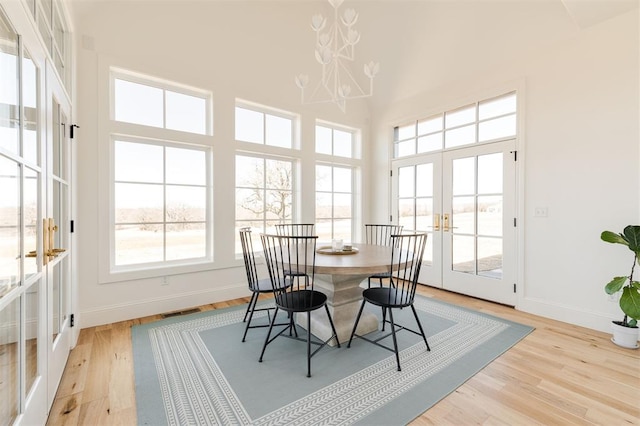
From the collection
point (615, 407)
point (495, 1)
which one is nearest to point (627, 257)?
point (615, 407)

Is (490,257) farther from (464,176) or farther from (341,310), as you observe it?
(341,310)

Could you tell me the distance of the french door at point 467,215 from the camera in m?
3.37

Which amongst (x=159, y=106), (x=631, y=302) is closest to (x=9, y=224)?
(x=159, y=106)

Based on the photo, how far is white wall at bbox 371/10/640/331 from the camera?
256 centimetres

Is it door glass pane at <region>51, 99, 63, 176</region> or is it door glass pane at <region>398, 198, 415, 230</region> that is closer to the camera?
door glass pane at <region>51, 99, 63, 176</region>

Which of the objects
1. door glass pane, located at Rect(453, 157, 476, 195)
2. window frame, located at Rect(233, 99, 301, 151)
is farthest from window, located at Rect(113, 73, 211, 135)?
door glass pane, located at Rect(453, 157, 476, 195)

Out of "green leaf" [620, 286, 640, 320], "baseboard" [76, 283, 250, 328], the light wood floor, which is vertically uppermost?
"green leaf" [620, 286, 640, 320]

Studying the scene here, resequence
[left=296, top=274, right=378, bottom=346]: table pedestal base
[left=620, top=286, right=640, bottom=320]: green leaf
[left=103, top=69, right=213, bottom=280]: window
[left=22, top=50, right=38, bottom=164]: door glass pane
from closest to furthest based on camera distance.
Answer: [left=22, top=50, right=38, bottom=164]: door glass pane < [left=620, top=286, right=640, bottom=320]: green leaf < [left=296, top=274, right=378, bottom=346]: table pedestal base < [left=103, top=69, right=213, bottom=280]: window

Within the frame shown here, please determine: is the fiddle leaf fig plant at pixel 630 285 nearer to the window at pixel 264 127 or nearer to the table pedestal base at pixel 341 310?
the table pedestal base at pixel 341 310

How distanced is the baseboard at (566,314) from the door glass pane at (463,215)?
3.30 ft

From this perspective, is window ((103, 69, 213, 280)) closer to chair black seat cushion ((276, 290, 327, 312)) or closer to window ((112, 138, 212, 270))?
window ((112, 138, 212, 270))

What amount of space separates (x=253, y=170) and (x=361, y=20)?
272 cm

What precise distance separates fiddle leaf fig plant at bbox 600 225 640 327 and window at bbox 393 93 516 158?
4.82 ft

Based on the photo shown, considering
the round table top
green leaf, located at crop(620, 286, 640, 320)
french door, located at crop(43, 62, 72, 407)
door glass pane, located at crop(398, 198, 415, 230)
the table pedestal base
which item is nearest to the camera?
french door, located at crop(43, 62, 72, 407)
